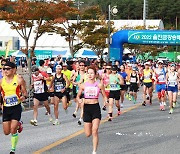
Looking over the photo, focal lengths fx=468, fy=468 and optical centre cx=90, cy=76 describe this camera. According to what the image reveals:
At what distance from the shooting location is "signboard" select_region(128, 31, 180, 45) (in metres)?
34.1

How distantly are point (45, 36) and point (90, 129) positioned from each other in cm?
6278

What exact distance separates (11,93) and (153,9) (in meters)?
123

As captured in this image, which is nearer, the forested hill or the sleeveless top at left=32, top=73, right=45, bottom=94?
the sleeveless top at left=32, top=73, right=45, bottom=94

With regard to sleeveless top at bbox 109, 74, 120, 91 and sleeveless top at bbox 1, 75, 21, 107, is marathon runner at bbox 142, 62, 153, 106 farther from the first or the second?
sleeveless top at bbox 1, 75, 21, 107

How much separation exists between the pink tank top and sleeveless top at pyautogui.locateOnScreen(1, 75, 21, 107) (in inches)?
52.1

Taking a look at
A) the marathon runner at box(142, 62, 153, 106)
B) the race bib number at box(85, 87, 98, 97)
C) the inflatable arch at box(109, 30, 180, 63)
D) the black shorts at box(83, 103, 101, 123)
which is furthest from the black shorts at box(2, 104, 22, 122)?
the inflatable arch at box(109, 30, 180, 63)

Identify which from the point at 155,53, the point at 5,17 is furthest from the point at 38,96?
the point at 155,53

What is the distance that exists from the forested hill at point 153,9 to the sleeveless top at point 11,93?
11271 cm

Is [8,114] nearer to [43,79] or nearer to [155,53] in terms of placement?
[43,79]

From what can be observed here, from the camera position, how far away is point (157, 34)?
34750mm

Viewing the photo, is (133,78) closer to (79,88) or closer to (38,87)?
(38,87)

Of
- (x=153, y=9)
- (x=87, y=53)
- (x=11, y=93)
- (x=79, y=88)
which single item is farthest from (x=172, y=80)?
(x=153, y=9)

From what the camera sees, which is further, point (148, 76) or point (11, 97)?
point (148, 76)

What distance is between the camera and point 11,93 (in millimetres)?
8914
